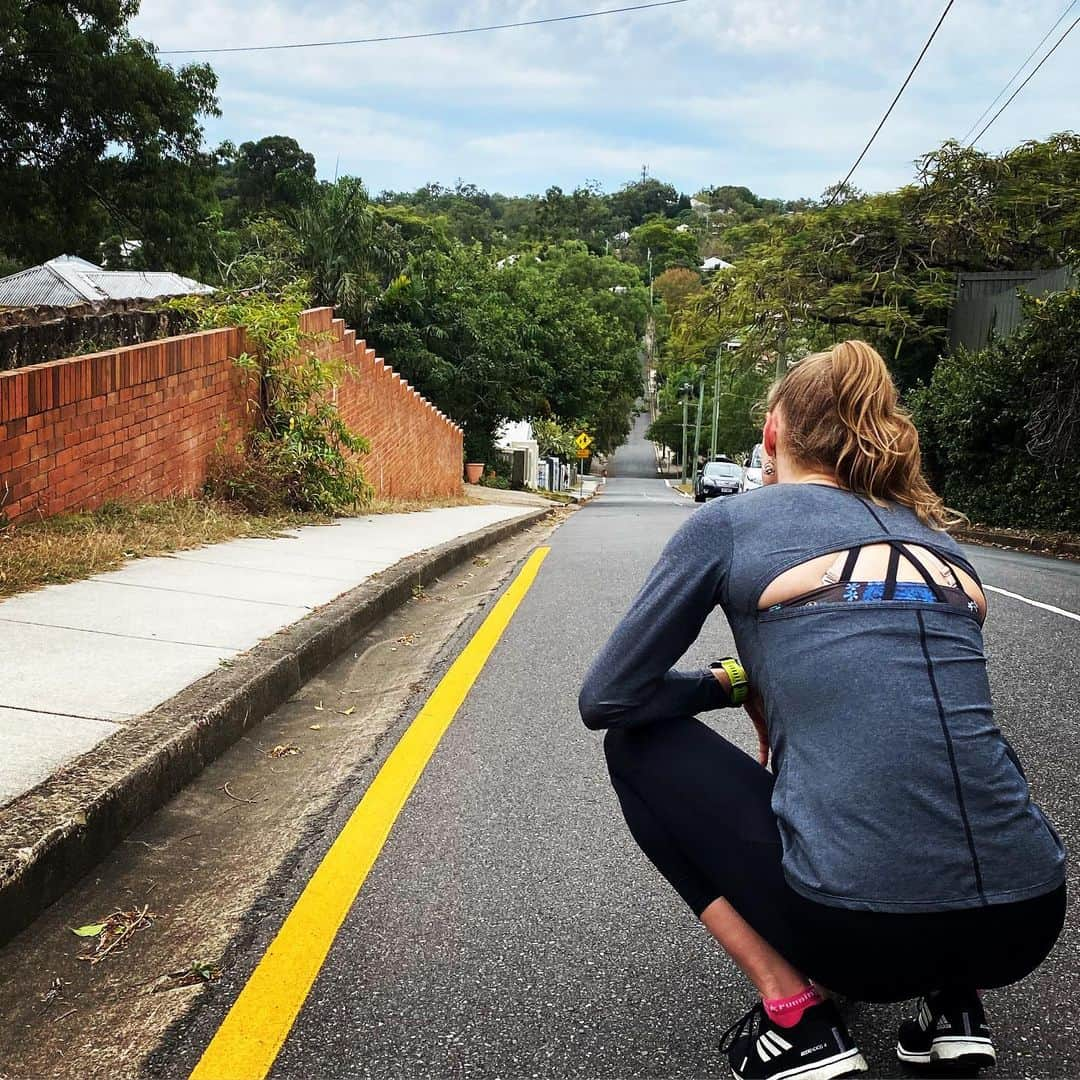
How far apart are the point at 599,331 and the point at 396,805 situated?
1605 inches

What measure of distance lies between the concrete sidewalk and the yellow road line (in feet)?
2.87

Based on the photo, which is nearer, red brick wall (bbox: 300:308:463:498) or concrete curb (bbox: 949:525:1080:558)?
red brick wall (bbox: 300:308:463:498)

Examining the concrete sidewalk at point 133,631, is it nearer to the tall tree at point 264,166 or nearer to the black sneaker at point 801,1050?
the black sneaker at point 801,1050

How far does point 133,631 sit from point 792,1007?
3.98 meters

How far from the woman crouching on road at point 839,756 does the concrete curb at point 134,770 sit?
157 centimetres

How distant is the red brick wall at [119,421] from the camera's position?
7.01 meters

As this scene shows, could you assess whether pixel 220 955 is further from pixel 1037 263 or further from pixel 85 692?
pixel 1037 263

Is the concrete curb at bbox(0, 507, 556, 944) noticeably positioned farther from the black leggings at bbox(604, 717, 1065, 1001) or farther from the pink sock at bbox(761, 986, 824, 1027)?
the pink sock at bbox(761, 986, 824, 1027)

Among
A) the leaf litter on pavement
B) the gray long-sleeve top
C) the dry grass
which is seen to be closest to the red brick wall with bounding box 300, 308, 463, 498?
the dry grass

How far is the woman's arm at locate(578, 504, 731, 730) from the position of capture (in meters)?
2.24

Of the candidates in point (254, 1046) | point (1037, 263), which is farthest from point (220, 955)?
point (1037, 263)

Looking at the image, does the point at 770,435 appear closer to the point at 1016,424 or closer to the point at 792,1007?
the point at 792,1007

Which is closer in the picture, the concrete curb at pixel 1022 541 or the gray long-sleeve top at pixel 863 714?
the gray long-sleeve top at pixel 863 714

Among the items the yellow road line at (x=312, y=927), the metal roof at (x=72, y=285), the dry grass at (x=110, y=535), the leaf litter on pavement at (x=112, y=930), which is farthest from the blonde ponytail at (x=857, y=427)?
the metal roof at (x=72, y=285)
